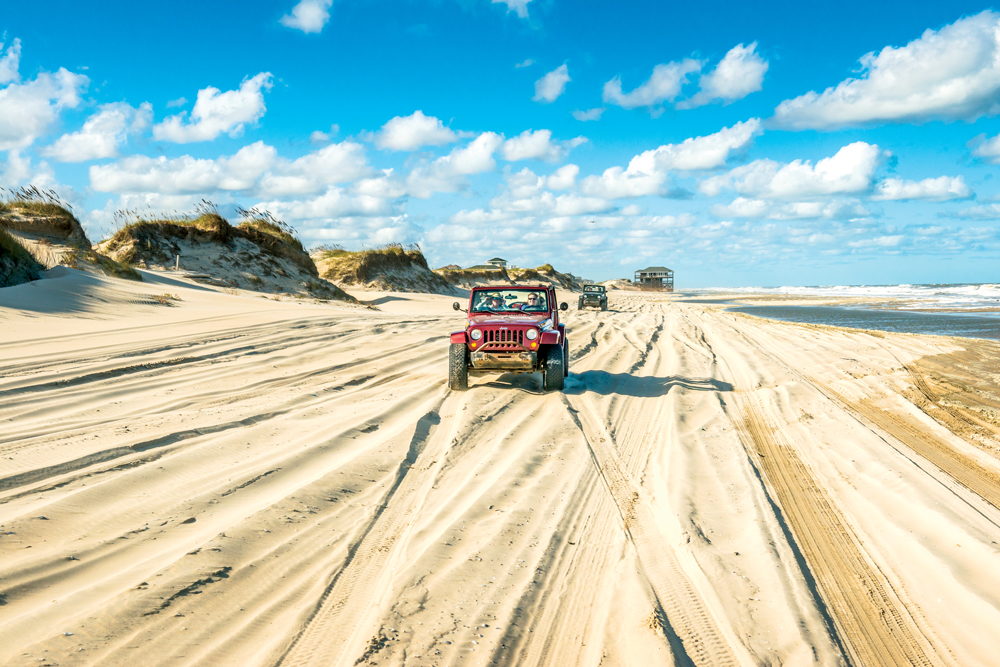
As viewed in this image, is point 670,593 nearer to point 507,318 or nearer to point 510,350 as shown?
point 510,350

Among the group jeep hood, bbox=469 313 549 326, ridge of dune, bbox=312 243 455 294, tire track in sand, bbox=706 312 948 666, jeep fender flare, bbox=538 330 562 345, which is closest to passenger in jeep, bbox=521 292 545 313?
jeep hood, bbox=469 313 549 326

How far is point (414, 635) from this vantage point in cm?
297

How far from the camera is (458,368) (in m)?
8.71

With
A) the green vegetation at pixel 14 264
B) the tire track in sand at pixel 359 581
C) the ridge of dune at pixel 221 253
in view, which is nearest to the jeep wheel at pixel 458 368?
the tire track in sand at pixel 359 581

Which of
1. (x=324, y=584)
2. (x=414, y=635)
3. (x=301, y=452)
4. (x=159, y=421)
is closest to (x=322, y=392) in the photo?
(x=159, y=421)

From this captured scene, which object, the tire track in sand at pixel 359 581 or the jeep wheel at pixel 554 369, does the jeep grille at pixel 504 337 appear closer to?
the jeep wheel at pixel 554 369

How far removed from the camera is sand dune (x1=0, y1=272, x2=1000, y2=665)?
3.00 metres

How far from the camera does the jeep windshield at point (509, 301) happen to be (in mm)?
9695

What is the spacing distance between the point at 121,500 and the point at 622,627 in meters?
A: 3.45

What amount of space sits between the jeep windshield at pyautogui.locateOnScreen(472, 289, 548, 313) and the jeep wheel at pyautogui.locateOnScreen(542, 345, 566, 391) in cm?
109

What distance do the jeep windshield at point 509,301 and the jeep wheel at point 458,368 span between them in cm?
117

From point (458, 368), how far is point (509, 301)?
65.8 inches

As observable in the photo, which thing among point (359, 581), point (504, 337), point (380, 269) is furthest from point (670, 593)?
point (380, 269)

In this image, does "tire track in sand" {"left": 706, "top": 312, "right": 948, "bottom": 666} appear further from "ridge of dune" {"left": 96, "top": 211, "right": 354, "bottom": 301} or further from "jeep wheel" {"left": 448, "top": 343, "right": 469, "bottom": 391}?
"ridge of dune" {"left": 96, "top": 211, "right": 354, "bottom": 301}
